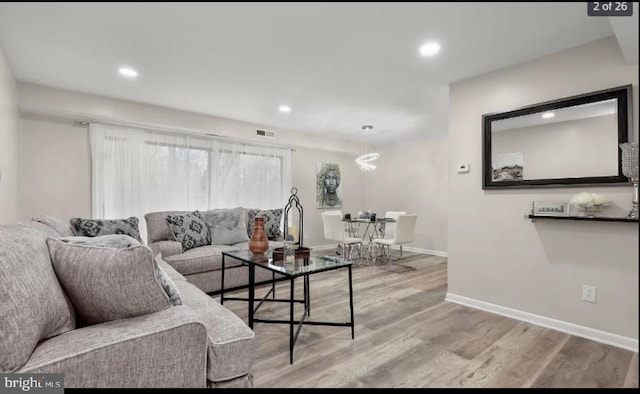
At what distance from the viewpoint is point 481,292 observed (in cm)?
290

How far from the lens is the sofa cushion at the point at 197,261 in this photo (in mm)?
3139

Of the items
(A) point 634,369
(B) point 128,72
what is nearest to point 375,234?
(B) point 128,72

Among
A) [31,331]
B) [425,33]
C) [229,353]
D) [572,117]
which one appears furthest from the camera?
[572,117]

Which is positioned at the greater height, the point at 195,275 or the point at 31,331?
the point at 31,331

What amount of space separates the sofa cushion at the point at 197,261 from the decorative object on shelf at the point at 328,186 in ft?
9.81

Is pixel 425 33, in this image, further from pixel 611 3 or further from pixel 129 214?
pixel 129 214

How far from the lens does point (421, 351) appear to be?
6.80ft

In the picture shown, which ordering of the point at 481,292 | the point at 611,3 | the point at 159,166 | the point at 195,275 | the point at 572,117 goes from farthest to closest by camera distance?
the point at 159,166
the point at 195,275
the point at 481,292
the point at 572,117
the point at 611,3

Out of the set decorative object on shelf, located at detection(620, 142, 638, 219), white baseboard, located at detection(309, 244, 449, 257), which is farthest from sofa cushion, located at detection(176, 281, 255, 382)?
white baseboard, located at detection(309, 244, 449, 257)

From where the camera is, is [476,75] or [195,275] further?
[195,275]

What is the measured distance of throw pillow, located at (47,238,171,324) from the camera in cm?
121

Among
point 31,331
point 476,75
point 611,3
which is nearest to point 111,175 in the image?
point 31,331
